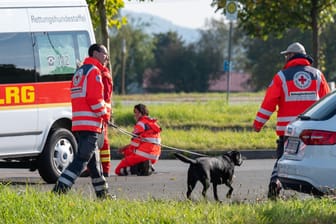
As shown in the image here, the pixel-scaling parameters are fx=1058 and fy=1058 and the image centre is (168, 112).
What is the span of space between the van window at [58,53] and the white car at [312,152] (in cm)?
477

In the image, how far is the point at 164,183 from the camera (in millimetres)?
15273

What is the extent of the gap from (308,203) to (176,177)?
636 centimetres

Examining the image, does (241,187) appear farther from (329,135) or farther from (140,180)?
(329,135)

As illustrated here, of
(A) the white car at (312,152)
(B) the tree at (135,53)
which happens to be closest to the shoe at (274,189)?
(A) the white car at (312,152)

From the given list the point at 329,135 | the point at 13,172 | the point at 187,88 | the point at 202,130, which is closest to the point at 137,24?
the point at 187,88

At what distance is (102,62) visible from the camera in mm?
→ 12562

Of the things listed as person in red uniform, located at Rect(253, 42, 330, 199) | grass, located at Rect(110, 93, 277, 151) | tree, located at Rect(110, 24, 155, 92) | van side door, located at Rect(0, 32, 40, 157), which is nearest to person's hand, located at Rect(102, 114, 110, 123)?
person in red uniform, located at Rect(253, 42, 330, 199)

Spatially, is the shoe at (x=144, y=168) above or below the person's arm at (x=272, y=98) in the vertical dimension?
below

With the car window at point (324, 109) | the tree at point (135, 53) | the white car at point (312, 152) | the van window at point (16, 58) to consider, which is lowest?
the tree at point (135, 53)

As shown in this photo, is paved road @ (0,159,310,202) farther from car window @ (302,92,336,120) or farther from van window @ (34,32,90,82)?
van window @ (34,32,90,82)

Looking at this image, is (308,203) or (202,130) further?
(202,130)

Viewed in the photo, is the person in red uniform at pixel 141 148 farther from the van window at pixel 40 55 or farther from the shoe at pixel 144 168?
the van window at pixel 40 55

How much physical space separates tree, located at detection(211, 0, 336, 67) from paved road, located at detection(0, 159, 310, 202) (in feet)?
28.2

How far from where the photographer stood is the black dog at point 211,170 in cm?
1253
